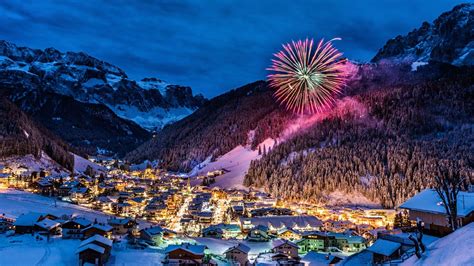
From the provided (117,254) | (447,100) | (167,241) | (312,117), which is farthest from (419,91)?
(117,254)

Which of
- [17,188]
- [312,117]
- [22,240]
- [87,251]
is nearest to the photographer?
[87,251]

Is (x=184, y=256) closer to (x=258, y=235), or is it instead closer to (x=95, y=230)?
(x=95, y=230)

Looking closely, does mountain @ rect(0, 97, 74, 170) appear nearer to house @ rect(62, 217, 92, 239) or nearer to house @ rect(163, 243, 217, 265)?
Result: house @ rect(62, 217, 92, 239)

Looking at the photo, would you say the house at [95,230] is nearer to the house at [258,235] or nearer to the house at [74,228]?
the house at [74,228]

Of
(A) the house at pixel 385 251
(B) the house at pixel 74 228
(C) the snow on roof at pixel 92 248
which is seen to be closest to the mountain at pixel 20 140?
(B) the house at pixel 74 228

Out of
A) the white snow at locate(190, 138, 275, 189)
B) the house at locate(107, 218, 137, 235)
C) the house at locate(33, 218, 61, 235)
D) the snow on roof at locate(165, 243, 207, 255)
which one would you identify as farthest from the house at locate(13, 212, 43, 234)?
the white snow at locate(190, 138, 275, 189)

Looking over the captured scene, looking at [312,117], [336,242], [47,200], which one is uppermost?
[312,117]

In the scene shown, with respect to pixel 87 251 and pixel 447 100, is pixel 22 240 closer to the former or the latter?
pixel 87 251
